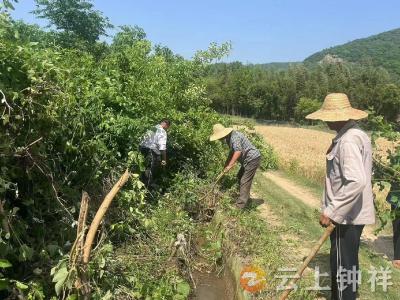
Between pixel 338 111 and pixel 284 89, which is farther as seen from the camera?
pixel 284 89

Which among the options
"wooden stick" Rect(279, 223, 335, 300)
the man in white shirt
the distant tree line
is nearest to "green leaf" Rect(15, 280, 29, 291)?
"wooden stick" Rect(279, 223, 335, 300)

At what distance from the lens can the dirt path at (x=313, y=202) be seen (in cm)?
711

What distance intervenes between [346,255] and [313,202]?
19.8 ft

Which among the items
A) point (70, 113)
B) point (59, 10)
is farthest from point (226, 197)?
→ point (59, 10)

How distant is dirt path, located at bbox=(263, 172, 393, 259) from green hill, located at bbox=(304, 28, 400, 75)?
370ft

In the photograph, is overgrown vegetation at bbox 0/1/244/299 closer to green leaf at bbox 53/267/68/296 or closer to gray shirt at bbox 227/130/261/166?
green leaf at bbox 53/267/68/296

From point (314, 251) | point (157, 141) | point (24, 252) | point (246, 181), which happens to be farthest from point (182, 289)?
point (157, 141)

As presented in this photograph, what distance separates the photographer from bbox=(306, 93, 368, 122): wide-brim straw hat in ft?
13.7

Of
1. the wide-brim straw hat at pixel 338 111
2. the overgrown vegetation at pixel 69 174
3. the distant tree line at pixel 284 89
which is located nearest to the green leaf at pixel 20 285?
the overgrown vegetation at pixel 69 174

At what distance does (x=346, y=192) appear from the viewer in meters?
3.82

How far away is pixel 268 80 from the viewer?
5828 cm

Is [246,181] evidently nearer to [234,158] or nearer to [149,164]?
[234,158]

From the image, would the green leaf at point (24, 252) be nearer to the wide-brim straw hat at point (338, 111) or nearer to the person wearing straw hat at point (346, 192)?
the person wearing straw hat at point (346, 192)

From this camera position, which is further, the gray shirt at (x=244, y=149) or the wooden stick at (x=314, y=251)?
the gray shirt at (x=244, y=149)
